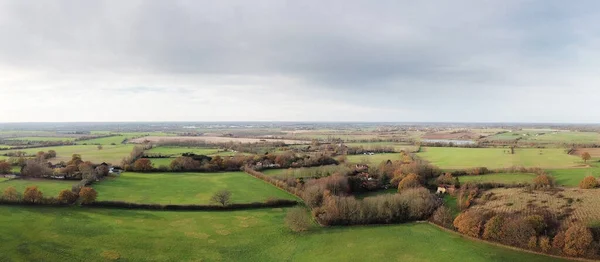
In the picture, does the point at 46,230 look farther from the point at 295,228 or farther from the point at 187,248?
the point at 295,228

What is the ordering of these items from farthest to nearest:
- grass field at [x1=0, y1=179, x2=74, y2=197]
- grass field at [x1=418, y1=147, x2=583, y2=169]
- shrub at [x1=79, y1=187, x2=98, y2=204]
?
grass field at [x1=418, y1=147, x2=583, y2=169] → grass field at [x1=0, y1=179, x2=74, y2=197] → shrub at [x1=79, y1=187, x2=98, y2=204]

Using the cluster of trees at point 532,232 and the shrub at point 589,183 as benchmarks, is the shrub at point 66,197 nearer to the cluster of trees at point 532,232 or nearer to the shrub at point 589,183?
the cluster of trees at point 532,232

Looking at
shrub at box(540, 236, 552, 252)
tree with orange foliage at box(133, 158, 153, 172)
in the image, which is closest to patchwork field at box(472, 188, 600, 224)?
shrub at box(540, 236, 552, 252)

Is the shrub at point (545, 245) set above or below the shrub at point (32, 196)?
below

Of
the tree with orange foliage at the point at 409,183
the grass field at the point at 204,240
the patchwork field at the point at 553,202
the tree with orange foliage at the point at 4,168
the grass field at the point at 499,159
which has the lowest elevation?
the grass field at the point at 204,240

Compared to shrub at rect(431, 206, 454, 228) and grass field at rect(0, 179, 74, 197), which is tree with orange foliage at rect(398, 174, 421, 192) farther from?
grass field at rect(0, 179, 74, 197)

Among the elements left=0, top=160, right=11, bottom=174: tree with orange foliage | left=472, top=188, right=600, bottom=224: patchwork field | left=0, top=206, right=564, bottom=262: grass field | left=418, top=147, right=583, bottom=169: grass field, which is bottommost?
left=0, top=206, right=564, bottom=262: grass field

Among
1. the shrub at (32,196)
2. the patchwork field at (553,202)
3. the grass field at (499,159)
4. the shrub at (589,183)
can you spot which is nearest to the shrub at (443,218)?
the patchwork field at (553,202)

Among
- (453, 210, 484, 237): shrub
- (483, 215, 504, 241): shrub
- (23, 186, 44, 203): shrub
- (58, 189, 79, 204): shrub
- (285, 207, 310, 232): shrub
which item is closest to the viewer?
(483, 215, 504, 241): shrub
